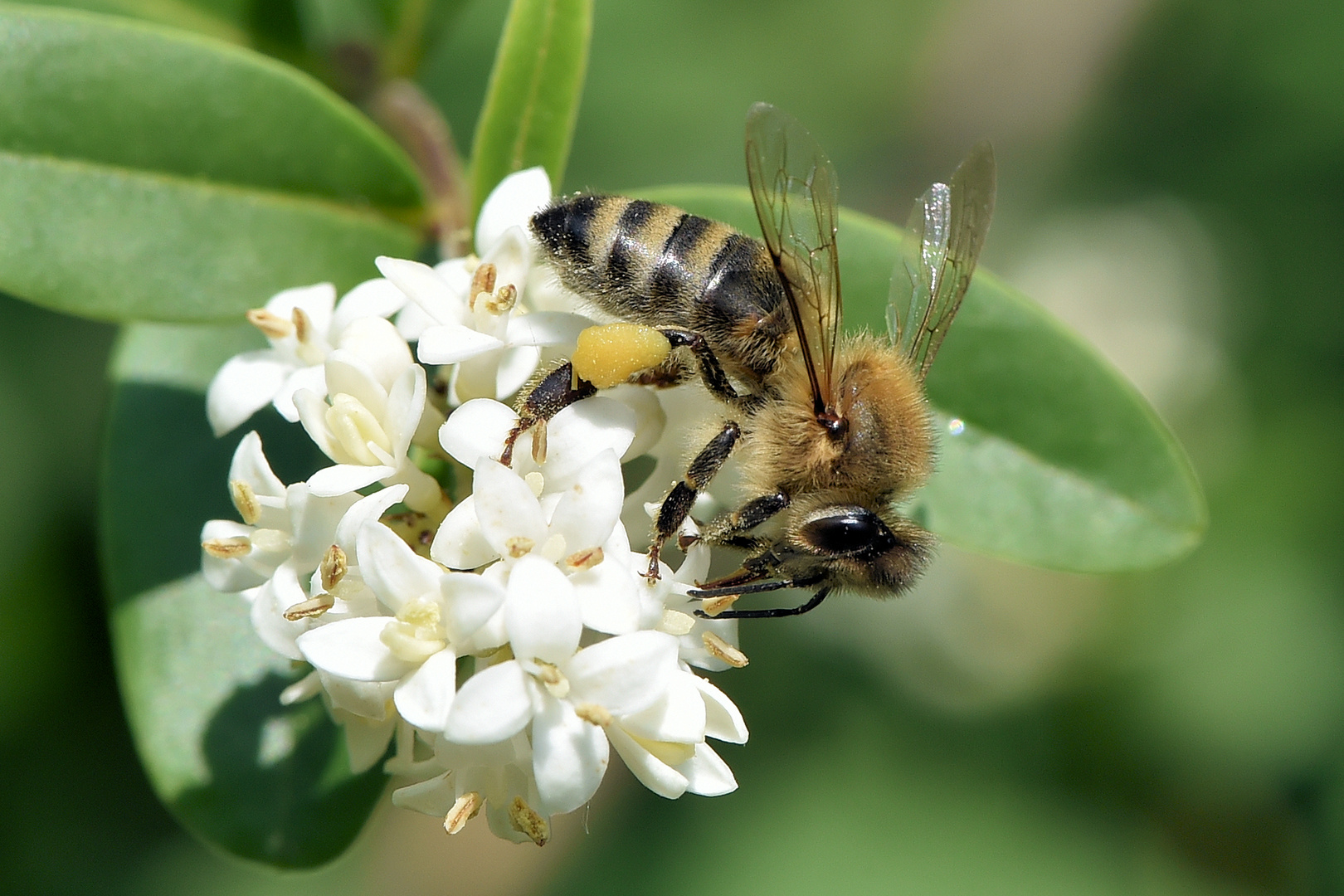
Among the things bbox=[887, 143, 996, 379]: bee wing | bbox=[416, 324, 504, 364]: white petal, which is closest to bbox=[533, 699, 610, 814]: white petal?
bbox=[416, 324, 504, 364]: white petal

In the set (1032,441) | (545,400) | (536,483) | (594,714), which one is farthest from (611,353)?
(1032,441)

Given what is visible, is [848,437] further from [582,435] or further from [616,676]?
[616,676]

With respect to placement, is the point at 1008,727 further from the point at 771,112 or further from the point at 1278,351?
the point at 771,112

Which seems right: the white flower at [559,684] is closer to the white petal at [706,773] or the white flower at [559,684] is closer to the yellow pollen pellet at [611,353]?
the white petal at [706,773]

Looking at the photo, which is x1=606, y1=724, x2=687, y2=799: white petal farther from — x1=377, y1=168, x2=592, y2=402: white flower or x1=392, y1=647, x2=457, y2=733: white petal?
x1=377, y1=168, x2=592, y2=402: white flower

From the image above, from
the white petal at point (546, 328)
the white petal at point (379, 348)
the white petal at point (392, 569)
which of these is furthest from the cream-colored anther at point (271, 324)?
the white petal at point (392, 569)

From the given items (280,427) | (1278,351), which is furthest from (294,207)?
(1278,351)
